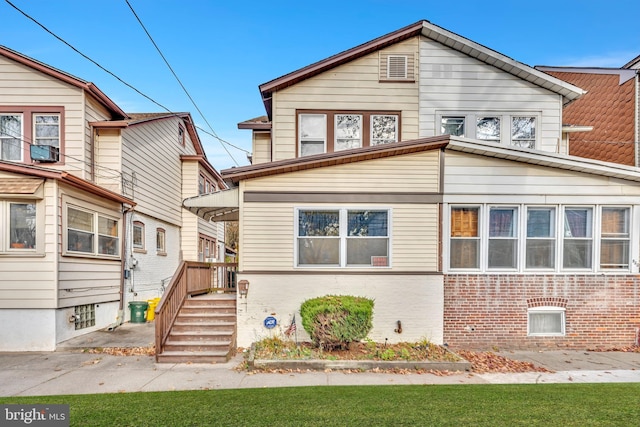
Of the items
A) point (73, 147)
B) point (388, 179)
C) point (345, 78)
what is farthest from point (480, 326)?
point (73, 147)

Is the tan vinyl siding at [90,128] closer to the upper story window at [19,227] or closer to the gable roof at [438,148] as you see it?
the upper story window at [19,227]

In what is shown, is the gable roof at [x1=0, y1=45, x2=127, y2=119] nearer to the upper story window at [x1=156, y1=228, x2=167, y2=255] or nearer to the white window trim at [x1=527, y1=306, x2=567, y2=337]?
the upper story window at [x1=156, y1=228, x2=167, y2=255]

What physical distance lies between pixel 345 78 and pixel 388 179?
11.7 ft

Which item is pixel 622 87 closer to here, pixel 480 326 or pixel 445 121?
pixel 445 121

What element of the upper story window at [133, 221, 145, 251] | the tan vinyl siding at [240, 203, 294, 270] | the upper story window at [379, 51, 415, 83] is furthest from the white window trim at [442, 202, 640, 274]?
the upper story window at [133, 221, 145, 251]

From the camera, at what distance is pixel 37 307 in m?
8.80

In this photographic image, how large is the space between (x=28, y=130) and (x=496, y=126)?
13.0 meters

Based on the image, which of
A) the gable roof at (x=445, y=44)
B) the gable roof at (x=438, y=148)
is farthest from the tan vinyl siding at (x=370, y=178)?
the gable roof at (x=445, y=44)

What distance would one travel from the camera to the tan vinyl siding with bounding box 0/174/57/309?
347 inches

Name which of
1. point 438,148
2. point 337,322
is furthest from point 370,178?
point 337,322

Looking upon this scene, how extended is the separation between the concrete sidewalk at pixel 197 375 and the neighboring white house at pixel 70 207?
125cm

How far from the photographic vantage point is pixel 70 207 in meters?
9.55

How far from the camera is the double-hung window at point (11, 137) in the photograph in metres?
10.5

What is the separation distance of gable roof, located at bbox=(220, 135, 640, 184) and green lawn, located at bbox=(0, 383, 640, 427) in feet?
15.2
